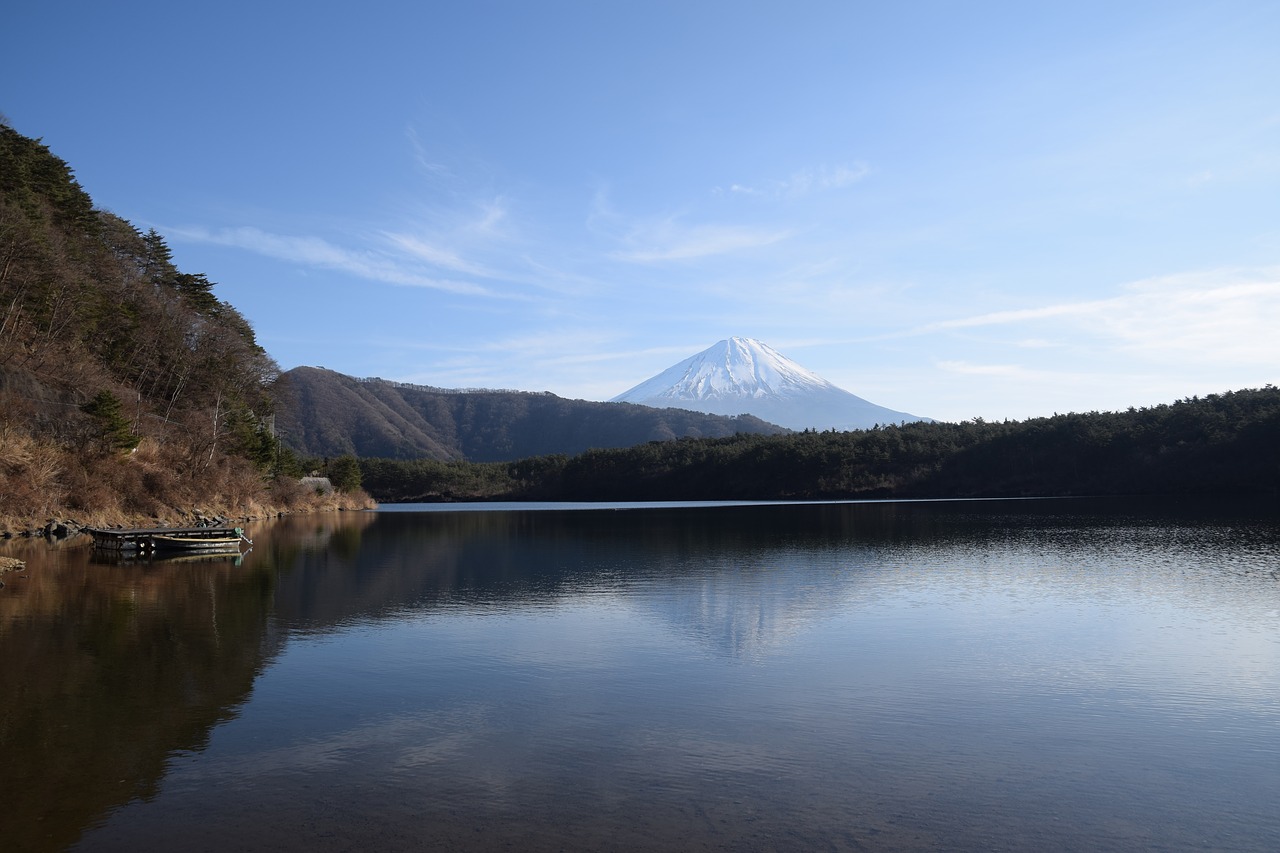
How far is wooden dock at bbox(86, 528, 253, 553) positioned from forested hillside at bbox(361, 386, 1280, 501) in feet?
216

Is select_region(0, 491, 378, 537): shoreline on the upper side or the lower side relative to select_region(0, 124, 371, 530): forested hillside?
lower

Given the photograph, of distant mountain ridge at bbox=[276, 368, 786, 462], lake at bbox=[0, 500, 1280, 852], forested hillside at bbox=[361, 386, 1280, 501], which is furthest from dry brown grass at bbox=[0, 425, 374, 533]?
distant mountain ridge at bbox=[276, 368, 786, 462]

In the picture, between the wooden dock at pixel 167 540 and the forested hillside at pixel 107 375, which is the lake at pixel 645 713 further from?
the forested hillside at pixel 107 375

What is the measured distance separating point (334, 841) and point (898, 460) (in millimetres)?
86883

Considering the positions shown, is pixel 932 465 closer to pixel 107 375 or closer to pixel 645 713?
pixel 107 375

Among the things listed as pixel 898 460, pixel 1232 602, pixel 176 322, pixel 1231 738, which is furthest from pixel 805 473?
pixel 1231 738

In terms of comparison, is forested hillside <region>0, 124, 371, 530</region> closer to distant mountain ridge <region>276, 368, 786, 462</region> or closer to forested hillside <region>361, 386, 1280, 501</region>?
forested hillside <region>361, 386, 1280, 501</region>

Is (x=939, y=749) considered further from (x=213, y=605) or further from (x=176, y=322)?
(x=176, y=322)

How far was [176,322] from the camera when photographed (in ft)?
154

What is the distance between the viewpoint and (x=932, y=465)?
87.5 meters

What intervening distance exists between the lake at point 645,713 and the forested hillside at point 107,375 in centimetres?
1339

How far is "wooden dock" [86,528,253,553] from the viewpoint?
92.5 feet

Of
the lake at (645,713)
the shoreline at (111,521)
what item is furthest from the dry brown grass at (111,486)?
the lake at (645,713)

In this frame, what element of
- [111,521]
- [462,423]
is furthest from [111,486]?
[462,423]
